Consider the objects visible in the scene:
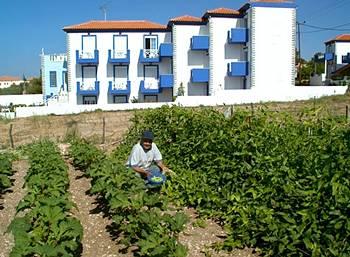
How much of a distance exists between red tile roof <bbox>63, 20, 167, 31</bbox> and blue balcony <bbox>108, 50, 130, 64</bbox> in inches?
84.9

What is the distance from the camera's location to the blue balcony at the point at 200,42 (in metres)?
37.3

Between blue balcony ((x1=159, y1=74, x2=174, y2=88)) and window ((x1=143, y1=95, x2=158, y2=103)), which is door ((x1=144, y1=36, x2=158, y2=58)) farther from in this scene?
window ((x1=143, y1=95, x2=158, y2=103))

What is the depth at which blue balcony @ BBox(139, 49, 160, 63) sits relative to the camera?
3847 centimetres

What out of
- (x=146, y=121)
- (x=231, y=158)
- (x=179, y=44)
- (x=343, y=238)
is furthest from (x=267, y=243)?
(x=179, y=44)

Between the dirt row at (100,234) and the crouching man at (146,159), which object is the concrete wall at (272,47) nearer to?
the crouching man at (146,159)

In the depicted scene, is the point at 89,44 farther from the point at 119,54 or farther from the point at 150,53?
the point at 150,53

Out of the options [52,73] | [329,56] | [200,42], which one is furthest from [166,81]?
[329,56]

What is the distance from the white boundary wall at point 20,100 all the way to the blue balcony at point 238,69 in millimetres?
19276

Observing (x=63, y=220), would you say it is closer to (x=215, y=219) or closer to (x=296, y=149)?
(x=215, y=219)

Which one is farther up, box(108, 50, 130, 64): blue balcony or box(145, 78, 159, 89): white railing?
box(108, 50, 130, 64): blue balcony

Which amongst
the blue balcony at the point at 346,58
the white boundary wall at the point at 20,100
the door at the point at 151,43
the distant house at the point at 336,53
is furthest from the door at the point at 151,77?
the blue balcony at the point at 346,58

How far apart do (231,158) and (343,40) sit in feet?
184

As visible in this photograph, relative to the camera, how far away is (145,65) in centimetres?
3900

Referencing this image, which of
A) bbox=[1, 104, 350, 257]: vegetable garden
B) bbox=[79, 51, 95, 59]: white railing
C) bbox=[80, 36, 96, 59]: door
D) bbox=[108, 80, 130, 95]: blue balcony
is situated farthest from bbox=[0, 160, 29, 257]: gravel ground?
bbox=[80, 36, 96, 59]: door
